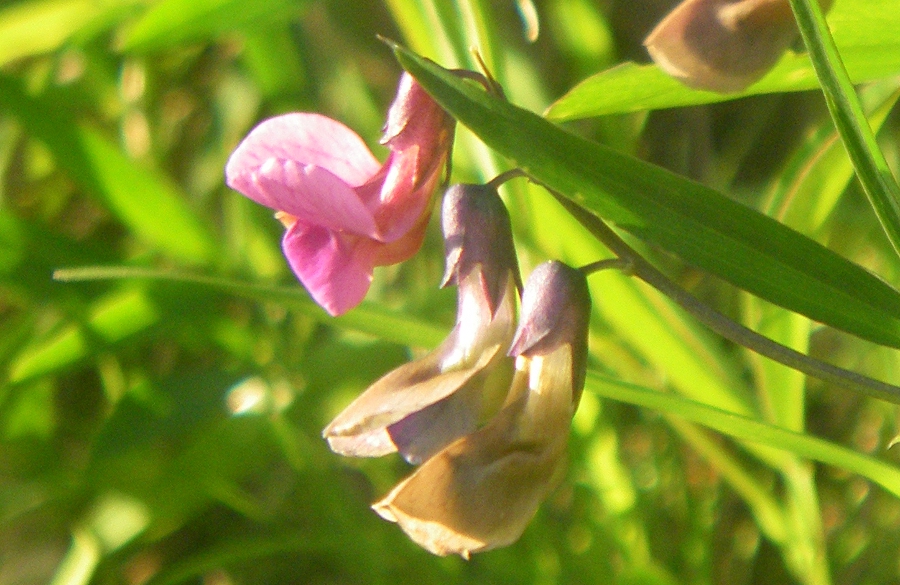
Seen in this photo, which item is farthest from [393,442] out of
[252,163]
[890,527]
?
[890,527]

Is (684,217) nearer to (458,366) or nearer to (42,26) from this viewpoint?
(458,366)

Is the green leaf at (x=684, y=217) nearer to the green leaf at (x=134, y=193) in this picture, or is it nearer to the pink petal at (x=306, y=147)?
the pink petal at (x=306, y=147)

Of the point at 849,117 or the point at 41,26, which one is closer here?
the point at 849,117

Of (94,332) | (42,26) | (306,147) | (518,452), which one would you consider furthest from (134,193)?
(518,452)

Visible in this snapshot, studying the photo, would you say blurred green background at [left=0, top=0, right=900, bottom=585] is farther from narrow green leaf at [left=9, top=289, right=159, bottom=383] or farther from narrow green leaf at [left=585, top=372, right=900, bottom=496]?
narrow green leaf at [left=585, top=372, right=900, bottom=496]

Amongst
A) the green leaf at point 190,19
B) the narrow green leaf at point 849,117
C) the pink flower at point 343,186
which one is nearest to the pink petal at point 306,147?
the pink flower at point 343,186

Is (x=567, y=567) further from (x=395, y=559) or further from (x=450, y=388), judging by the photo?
(x=450, y=388)
